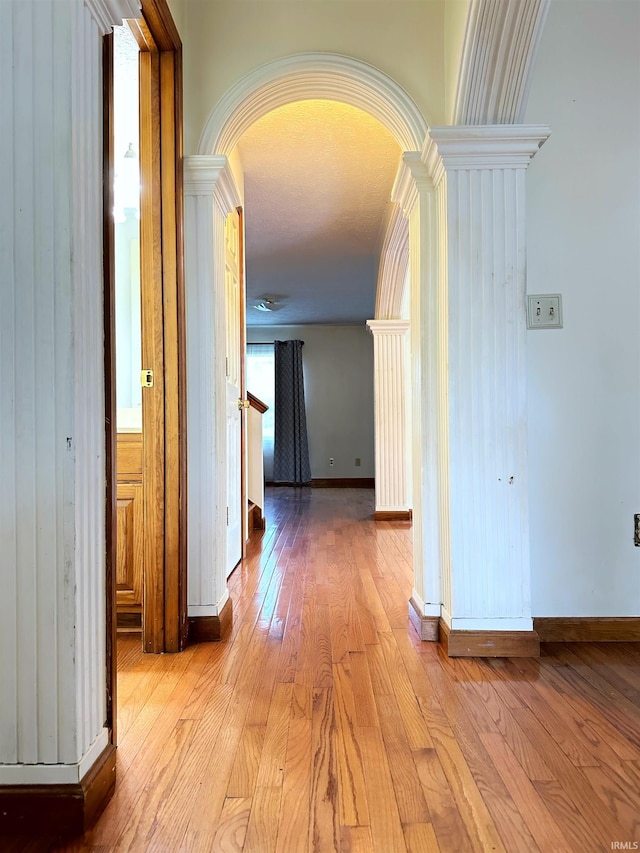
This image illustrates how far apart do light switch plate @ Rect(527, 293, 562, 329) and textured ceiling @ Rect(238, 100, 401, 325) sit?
4.94 feet

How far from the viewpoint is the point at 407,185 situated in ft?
7.06

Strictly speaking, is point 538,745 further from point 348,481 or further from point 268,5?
point 348,481

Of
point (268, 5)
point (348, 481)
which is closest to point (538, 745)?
point (268, 5)

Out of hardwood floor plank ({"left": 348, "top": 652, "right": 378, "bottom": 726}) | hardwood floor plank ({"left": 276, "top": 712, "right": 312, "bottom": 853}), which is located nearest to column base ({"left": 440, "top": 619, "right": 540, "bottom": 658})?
hardwood floor plank ({"left": 348, "top": 652, "right": 378, "bottom": 726})

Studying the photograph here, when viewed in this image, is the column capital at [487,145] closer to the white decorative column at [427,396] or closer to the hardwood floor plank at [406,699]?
the white decorative column at [427,396]

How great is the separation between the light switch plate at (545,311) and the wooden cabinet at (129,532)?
5.01 ft

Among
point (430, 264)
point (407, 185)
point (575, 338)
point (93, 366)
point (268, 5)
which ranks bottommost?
point (93, 366)

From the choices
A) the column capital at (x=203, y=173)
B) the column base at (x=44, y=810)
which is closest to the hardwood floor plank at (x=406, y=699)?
the column base at (x=44, y=810)

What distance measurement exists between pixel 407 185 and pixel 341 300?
4.79m

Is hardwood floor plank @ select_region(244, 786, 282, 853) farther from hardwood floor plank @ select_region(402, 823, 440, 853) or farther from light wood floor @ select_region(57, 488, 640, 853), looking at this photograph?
hardwood floor plank @ select_region(402, 823, 440, 853)

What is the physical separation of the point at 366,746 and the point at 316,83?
2.22 m

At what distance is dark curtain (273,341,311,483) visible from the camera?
8305 mm

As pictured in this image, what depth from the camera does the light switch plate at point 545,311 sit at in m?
1.98

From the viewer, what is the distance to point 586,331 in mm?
1989
